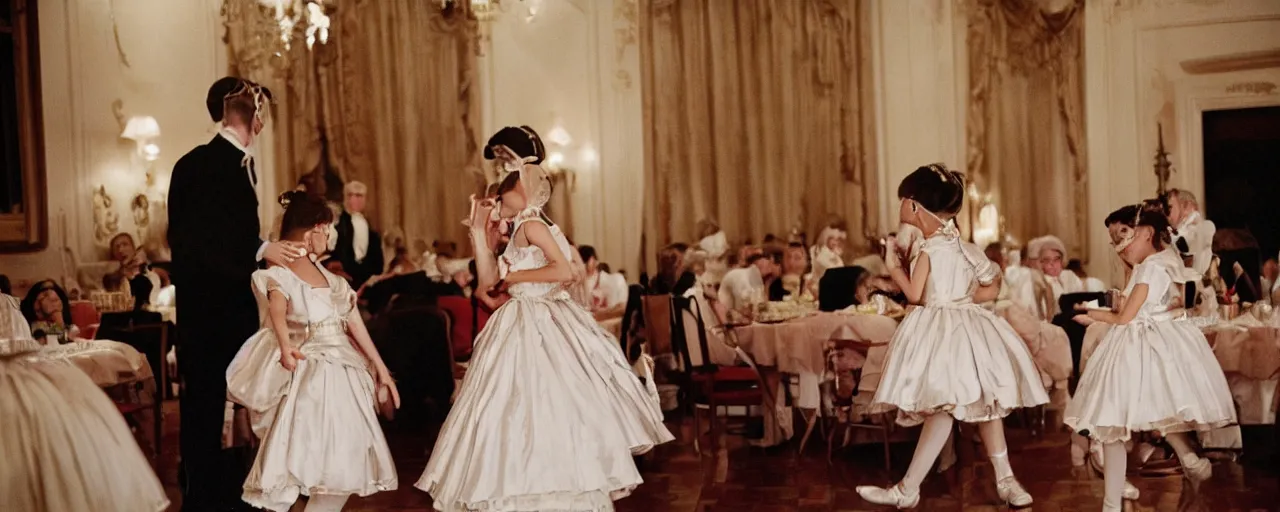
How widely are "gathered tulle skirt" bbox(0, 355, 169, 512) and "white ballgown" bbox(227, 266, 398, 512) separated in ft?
2.00

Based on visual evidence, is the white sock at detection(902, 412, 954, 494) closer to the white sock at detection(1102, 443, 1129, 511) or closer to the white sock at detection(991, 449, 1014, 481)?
the white sock at detection(991, 449, 1014, 481)

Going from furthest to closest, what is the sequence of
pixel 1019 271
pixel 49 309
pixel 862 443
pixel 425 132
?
pixel 425 132, pixel 1019 271, pixel 862 443, pixel 49 309

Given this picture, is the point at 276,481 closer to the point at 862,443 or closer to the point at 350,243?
the point at 862,443

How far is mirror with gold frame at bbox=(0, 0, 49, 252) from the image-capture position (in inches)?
362

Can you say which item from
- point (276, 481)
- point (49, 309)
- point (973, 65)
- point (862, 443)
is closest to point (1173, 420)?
point (862, 443)

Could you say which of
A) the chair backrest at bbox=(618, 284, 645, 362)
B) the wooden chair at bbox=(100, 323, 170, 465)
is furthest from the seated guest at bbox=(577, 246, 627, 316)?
the wooden chair at bbox=(100, 323, 170, 465)

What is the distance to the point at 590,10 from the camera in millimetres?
12008

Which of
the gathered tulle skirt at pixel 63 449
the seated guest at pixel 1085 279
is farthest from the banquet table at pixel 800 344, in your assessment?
the gathered tulle skirt at pixel 63 449

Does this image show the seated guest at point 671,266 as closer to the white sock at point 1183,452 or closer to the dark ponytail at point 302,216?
the white sock at point 1183,452

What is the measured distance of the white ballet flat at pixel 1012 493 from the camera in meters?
4.95

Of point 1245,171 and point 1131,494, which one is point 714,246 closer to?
point 1245,171

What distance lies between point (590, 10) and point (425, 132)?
1.91m

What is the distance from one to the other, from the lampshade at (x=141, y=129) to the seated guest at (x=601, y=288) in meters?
3.61

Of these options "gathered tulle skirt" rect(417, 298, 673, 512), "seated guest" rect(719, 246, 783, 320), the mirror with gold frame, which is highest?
the mirror with gold frame
